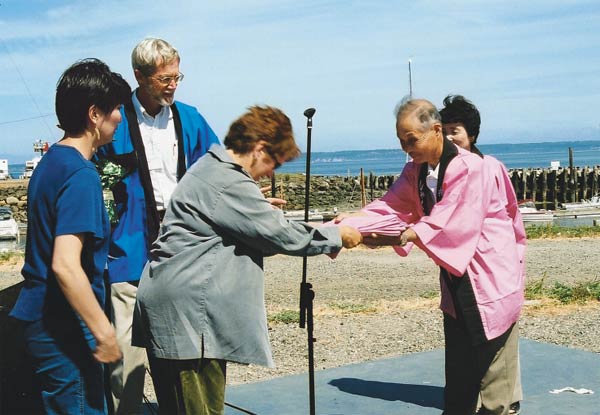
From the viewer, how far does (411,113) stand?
13.5 feet

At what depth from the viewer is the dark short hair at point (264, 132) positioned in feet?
11.1

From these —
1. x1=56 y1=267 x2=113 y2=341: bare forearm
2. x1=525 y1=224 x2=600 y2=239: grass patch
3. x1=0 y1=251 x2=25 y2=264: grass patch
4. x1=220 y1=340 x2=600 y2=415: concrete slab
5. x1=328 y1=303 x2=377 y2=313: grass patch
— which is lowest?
x1=0 y1=251 x2=25 y2=264: grass patch

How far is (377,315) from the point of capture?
10016 millimetres

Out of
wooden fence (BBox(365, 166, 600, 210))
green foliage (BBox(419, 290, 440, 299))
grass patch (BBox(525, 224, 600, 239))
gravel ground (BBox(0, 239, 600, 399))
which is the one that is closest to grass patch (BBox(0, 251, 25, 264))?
gravel ground (BBox(0, 239, 600, 399))

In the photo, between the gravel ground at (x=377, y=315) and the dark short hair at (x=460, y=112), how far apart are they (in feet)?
10.6

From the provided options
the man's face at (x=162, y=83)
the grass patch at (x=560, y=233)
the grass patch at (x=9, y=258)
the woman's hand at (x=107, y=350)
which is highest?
the man's face at (x=162, y=83)

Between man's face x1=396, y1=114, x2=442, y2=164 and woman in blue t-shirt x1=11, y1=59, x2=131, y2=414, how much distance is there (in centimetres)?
151

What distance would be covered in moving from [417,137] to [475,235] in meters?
0.53

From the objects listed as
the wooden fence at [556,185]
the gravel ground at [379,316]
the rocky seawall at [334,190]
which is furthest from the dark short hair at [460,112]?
the rocky seawall at [334,190]

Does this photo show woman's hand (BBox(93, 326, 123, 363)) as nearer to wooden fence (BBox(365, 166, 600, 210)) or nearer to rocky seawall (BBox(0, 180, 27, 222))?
wooden fence (BBox(365, 166, 600, 210))

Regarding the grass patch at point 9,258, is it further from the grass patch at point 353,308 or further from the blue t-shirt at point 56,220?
the blue t-shirt at point 56,220

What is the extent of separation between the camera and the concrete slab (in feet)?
17.4

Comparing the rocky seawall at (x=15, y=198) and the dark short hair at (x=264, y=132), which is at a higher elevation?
the dark short hair at (x=264, y=132)

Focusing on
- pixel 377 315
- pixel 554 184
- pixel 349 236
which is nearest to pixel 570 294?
pixel 377 315
